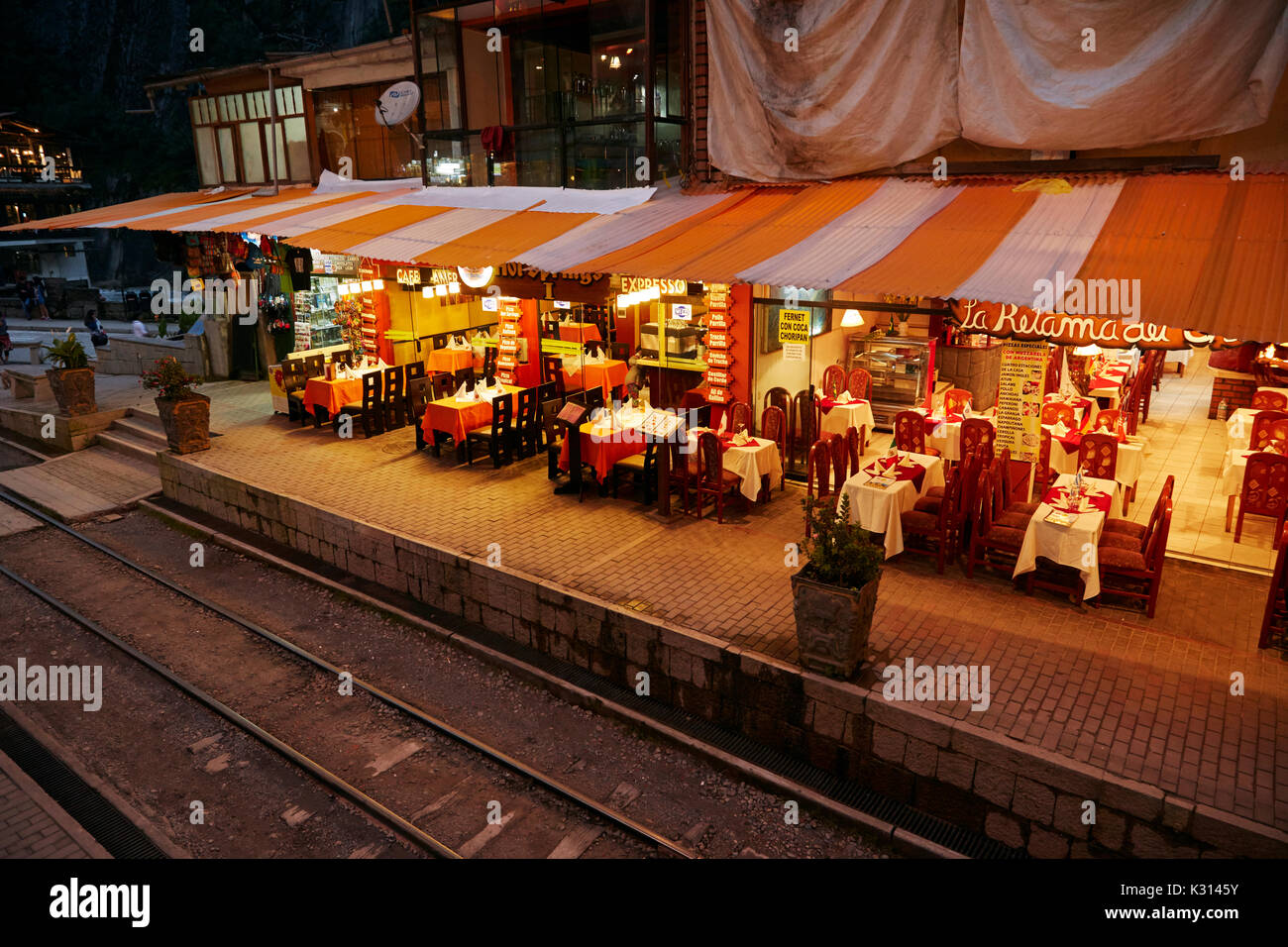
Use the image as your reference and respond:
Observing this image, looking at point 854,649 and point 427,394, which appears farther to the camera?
point 427,394

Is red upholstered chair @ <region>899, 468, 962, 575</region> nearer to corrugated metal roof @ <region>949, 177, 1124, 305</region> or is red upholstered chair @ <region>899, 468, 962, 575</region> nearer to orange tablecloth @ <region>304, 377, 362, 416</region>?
corrugated metal roof @ <region>949, 177, 1124, 305</region>

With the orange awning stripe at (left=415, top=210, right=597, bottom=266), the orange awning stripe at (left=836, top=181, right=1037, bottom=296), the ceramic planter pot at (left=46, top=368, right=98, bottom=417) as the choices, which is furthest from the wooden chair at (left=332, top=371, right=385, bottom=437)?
the orange awning stripe at (left=836, top=181, right=1037, bottom=296)

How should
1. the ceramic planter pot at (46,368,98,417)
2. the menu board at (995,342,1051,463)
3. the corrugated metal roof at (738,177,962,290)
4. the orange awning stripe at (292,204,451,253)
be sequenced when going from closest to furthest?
1. the corrugated metal roof at (738,177,962,290)
2. the menu board at (995,342,1051,463)
3. the orange awning stripe at (292,204,451,253)
4. the ceramic planter pot at (46,368,98,417)

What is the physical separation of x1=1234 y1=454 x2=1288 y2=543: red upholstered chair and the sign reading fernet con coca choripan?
4.60 feet

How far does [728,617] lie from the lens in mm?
7371

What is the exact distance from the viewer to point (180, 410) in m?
12.7

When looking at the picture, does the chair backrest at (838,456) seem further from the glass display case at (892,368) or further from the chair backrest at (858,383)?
the glass display case at (892,368)

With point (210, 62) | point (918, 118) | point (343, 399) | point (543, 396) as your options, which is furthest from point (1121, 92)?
point (210, 62)

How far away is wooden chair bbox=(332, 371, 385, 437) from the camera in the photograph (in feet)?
44.7

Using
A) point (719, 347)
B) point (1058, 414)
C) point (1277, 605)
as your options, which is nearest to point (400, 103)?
point (719, 347)

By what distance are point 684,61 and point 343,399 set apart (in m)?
8.14

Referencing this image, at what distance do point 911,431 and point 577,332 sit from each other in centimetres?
838

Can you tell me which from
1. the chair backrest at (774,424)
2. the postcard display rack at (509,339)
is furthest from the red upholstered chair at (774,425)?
the postcard display rack at (509,339)

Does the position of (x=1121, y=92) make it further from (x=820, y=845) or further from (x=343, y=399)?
(x=343, y=399)
